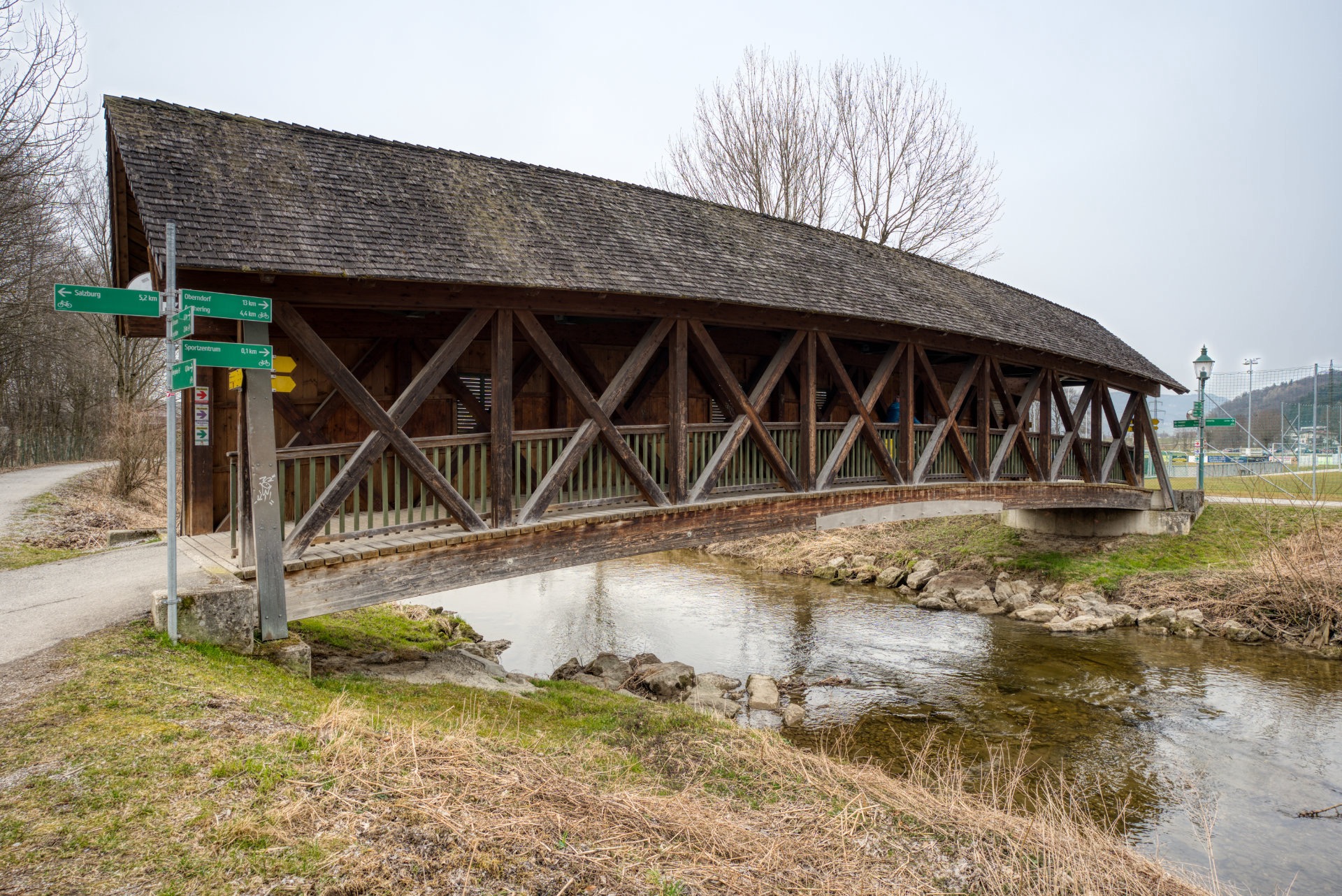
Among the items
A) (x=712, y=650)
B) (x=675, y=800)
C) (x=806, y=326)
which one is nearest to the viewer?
(x=675, y=800)

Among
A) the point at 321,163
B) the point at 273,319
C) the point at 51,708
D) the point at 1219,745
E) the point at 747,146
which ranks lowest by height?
the point at 1219,745

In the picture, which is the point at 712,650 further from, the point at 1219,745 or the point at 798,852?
the point at 798,852

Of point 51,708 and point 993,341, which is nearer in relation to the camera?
point 51,708

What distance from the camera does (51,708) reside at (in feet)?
15.4

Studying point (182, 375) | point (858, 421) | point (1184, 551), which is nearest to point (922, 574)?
point (1184, 551)

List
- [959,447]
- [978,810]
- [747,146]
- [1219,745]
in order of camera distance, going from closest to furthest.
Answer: [978,810] → [1219,745] → [959,447] → [747,146]

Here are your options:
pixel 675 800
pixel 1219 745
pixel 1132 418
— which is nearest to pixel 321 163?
pixel 675 800

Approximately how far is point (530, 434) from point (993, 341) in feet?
27.3

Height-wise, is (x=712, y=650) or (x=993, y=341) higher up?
(x=993, y=341)

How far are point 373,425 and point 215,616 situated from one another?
2.10 m

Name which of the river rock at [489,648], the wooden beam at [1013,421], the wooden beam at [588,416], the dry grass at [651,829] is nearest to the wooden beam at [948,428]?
the wooden beam at [1013,421]

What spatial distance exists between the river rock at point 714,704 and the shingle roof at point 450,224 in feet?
15.5

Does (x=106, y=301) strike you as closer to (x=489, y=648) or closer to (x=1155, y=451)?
(x=489, y=648)

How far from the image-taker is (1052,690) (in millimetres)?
10805
